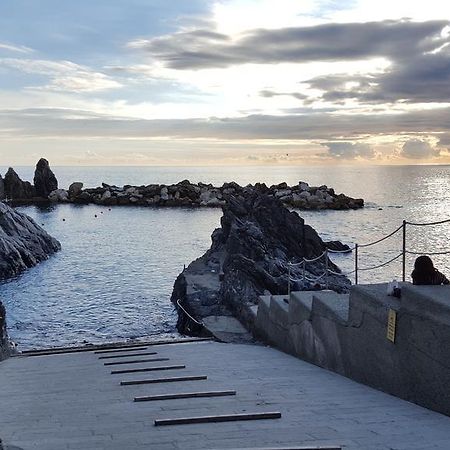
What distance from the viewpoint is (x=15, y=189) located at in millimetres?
110000

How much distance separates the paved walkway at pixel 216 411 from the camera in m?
5.56

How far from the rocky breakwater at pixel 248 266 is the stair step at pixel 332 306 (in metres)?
5.68

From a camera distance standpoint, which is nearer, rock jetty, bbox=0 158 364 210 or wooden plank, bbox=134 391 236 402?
wooden plank, bbox=134 391 236 402

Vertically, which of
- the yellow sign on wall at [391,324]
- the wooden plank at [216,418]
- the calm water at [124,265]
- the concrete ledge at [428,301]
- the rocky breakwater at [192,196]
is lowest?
the calm water at [124,265]

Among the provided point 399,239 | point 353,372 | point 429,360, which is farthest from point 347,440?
point 399,239

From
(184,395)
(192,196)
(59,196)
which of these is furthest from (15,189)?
(184,395)

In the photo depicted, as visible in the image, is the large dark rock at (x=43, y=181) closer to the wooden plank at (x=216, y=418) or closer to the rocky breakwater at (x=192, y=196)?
the rocky breakwater at (x=192, y=196)

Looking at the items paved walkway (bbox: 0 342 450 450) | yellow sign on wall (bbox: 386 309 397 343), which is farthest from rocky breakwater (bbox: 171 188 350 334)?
yellow sign on wall (bbox: 386 309 397 343)

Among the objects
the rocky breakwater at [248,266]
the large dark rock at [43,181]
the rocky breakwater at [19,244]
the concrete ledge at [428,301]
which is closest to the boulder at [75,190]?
the large dark rock at [43,181]

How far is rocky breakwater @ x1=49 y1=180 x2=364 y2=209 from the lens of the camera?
90.2 metres

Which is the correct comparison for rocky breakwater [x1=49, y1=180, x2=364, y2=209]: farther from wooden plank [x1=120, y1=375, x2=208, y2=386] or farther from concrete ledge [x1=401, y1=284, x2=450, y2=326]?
concrete ledge [x1=401, y1=284, x2=450, y2=326]

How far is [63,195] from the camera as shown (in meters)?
107

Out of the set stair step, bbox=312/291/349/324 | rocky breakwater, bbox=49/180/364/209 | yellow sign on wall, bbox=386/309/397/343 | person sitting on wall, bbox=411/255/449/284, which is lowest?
stair step, bbox=312/291/349/324

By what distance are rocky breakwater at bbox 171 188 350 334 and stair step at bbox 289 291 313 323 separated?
4193 millimetres
